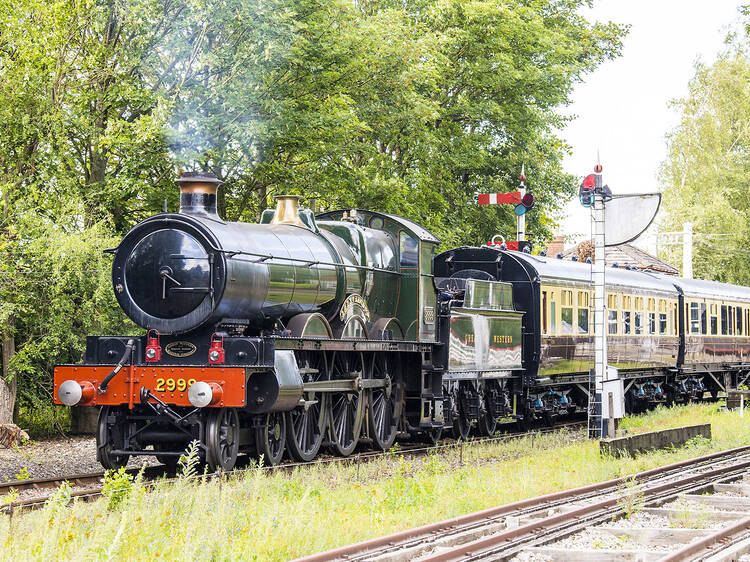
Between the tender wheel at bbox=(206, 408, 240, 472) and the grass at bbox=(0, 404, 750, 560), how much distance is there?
1.27 ft

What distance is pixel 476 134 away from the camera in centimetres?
2800

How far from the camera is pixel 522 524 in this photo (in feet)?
26.8

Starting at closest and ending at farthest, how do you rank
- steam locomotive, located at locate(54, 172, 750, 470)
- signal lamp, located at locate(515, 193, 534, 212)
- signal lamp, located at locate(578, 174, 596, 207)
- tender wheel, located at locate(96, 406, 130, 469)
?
1. steam locomotive, located at locate(54, 172, 750, 470)
2. tender wheel, located at locate(96, 406, 130, 469)
3. signal lamp, located at locate(578, 174, 596, 207)
4. signal lamp, located at locate(515, 193, 534, 212)

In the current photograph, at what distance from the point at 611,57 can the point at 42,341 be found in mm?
22590

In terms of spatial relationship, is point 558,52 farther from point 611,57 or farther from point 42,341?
point 42,341

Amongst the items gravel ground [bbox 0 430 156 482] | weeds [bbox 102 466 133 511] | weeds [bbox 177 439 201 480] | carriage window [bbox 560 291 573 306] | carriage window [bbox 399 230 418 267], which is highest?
carriage window [bbox 399 230 418 267]

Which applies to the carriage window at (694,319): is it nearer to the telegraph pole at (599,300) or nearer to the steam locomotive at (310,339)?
the steam locomotive at (310,339)

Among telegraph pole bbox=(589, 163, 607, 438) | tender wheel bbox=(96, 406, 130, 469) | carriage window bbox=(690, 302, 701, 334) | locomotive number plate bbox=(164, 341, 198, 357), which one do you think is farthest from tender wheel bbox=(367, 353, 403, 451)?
carriage window bbox=(690, 302, 701, 334)

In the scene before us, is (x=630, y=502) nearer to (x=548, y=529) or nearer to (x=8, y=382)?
(x=548, y=529)

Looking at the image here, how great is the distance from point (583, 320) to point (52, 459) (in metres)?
11.1

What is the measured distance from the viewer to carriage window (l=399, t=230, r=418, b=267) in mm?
14430

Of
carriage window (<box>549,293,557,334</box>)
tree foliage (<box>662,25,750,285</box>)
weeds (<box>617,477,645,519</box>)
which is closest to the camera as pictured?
weeds (<box>617,477,645,519</box>)

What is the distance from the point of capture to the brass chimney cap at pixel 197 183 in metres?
11.5

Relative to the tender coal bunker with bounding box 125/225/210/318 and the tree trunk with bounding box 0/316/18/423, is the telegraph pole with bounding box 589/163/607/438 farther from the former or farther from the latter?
the tree trunk with bounding box 0/316/18/423
